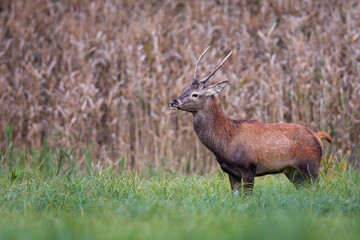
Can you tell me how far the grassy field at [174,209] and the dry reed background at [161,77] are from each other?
2.25m

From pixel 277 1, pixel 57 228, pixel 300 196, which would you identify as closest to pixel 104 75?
pixel 277 1

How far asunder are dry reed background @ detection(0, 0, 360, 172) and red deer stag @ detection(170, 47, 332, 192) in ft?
7.30

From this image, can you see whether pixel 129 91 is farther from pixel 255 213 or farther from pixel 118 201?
pixel 255 213

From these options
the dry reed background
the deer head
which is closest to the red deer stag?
the deer head

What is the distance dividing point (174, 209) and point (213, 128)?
71.5 inches

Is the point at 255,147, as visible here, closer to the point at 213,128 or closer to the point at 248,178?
the point at 248,178

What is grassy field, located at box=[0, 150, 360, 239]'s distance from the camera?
3.68m

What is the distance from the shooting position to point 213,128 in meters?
6.42

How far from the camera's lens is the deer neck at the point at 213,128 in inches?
249

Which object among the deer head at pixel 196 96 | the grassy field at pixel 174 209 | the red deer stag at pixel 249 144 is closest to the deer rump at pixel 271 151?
the red deer stag at pixel 249 144

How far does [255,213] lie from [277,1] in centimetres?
804

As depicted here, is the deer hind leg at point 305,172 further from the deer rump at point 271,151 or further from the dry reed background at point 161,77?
the dry reed background at point 161,77

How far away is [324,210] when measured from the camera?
492cm

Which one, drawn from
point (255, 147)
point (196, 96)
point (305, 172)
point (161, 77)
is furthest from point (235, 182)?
point (161, 77)
